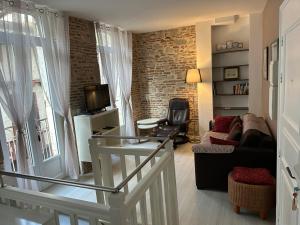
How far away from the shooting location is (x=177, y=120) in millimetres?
5703

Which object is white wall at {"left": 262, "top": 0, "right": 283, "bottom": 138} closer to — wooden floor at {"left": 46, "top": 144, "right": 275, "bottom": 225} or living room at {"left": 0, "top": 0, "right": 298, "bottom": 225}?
living room at {"left": 0, "top": 0, "right": 298, "bottom": 225}

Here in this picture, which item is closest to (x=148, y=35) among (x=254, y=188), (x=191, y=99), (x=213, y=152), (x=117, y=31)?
(x=117, y=31)

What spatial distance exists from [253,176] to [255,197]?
23cm

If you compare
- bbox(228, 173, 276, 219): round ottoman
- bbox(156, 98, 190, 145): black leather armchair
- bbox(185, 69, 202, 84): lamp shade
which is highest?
bbox(185, 69, 202, 84): lamp shade

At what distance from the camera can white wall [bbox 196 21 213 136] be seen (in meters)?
5.31

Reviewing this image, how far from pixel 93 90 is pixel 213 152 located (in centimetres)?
250

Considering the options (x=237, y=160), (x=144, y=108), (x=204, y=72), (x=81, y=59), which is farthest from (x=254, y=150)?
(x=144, y=108)

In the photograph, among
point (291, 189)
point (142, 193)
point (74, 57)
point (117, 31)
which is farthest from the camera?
point (117, 31)

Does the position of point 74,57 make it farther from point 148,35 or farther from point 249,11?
point 249,11

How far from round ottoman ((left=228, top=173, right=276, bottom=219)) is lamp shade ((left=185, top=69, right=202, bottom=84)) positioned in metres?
3.11

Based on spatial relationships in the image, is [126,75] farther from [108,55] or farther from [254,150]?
[254,150]

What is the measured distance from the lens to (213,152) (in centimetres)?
307

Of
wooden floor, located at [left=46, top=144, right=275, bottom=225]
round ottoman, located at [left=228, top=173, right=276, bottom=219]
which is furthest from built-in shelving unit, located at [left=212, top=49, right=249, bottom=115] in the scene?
round ottoman, located at [left=228, top=173, right=276, bottom=219]

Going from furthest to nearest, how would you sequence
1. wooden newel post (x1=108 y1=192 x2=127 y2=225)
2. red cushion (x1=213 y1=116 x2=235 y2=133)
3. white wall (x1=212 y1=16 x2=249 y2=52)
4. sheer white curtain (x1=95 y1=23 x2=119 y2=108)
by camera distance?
1. white wall (x1=212 y1=16 x2=249 y2=52)
2. sheer white curtain (x1=95 y1=23 x2=119 y2=108)
3. red cushion (x1=213 y1=116 x2=235 y2=133)
4. wooden newel post (x1=108 y1=192 x2=127 y2=225)
